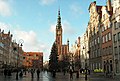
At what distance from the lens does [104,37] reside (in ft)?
205

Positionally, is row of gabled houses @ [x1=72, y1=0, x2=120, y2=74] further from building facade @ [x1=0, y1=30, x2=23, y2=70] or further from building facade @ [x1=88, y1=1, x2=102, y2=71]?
building facade @ [x1=0, y1=30, x2=23, y2=70]

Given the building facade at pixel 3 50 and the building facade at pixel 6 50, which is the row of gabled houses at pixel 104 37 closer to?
the building facade at pixel 6 50

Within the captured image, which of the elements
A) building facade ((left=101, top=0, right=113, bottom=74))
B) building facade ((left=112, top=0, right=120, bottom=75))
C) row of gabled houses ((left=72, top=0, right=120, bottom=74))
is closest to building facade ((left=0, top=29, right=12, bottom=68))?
row of gabled houses ((left=72, top=0, right=120, bottom=74))

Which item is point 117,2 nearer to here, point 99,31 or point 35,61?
point 99,31

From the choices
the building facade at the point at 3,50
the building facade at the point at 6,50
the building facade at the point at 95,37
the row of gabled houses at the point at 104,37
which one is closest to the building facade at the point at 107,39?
the row of gabled houses at the point at 104,37

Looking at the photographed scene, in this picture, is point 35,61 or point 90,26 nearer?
point 90,26

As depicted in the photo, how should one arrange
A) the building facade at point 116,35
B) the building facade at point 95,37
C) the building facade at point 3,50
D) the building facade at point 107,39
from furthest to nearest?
the building facade at point 3,50, the building facade at point 95,37, the building facade at point 107,39, the building facade at point 116,35

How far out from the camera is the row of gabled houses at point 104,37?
5451 centimetres

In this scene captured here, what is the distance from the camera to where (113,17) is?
56.1 m

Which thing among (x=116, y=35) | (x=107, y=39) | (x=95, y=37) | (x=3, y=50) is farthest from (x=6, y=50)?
(x=116, y=35)

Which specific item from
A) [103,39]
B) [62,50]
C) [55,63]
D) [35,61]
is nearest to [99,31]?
[103,39]

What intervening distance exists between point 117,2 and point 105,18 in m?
8.48

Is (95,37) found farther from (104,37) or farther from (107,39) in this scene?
(107,39)

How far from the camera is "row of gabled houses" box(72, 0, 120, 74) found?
5451 centimetres
